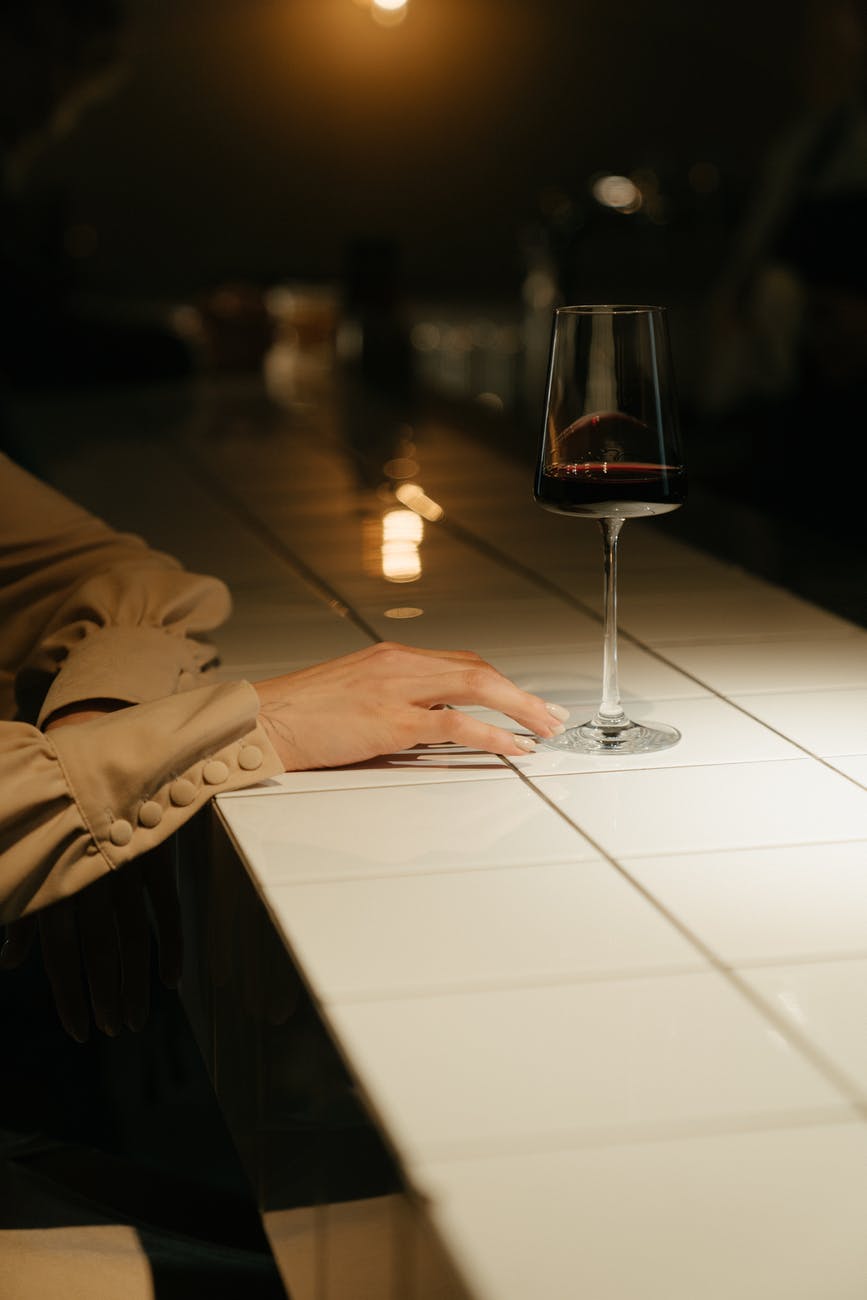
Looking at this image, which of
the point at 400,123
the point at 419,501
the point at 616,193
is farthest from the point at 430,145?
the point at 419,501

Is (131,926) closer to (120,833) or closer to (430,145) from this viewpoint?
(120,833)

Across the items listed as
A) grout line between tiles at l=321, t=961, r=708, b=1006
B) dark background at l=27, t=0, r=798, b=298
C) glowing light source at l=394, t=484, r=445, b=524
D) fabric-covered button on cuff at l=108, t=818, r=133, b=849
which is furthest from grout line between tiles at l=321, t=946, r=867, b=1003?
dark background at l=27, t=0, r=798, b=298

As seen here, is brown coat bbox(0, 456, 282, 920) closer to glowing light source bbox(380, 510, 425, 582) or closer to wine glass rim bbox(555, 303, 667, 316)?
wine glass rim bbox(555, 303, 667, 316)

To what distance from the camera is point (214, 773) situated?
40.9 inches

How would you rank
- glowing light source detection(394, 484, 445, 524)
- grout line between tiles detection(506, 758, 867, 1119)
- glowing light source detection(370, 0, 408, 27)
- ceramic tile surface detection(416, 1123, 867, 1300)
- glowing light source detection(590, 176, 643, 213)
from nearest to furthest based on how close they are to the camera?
ceramic tile surface detection(416, 1123, 867, 1300) < grout line between tiles detection(506, 758, 867, 1119) < glowing light source detection(394, 484, 445, 524) < glowing light source detection(370, 0, 408, 27) < glowing light source detection(590, 176, 643, 213)

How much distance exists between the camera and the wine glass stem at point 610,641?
3.77 feet

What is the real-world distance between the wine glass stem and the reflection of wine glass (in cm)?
4

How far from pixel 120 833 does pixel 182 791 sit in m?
0.05

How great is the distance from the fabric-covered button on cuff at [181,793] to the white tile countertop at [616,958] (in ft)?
0.08

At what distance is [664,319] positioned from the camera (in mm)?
1103

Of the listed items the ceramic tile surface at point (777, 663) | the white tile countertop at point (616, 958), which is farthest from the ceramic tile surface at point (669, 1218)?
the ceramic tile surface at point (777, 663)

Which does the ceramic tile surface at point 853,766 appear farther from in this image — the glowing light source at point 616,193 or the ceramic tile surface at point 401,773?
the glowing light source at point 616,193

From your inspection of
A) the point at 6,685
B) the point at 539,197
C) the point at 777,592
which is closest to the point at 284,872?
the point at 6,685

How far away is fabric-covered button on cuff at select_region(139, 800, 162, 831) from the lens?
3.31 feet
